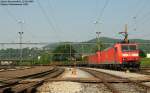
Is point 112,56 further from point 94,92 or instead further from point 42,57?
point 42,57

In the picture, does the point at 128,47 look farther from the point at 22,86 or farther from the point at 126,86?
the point at 22,86

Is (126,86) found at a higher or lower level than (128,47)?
lower

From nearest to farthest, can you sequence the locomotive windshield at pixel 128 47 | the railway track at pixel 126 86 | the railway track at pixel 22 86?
the railway track at pixel 22 86
the railway track at pixel 126 86
the locomotive windshield at pixel 128 47

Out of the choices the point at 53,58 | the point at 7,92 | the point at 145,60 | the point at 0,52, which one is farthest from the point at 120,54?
the point at 53,58

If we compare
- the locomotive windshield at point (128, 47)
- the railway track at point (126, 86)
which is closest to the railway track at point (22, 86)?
the railway track at point (126, 86)

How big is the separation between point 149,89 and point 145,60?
67619 millimetres

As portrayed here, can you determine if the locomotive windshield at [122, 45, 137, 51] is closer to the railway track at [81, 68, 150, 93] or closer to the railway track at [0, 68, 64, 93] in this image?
the railway track at [81, 68, 150, 93]

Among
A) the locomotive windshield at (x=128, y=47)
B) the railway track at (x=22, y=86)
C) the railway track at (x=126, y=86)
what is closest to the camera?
the railway track at (x=22, y=86)

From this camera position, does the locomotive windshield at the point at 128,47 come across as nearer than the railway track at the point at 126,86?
No

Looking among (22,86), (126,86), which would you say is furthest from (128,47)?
(22,86)

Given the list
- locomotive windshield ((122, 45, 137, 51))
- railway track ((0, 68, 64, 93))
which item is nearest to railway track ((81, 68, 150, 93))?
railway track ((0, 68, 64, 93))

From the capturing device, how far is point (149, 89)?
1484cm

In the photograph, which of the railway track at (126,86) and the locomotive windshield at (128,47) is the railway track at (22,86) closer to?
the railway track at (126,86)

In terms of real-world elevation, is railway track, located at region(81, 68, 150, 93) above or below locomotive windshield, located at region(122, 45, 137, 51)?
below
